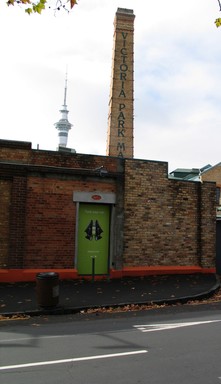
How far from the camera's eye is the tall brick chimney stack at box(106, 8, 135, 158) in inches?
1117

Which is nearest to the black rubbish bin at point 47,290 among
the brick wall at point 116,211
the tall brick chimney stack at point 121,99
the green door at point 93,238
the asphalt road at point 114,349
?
the asphalt road at point 114,349

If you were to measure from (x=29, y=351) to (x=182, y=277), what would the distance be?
29.1ft

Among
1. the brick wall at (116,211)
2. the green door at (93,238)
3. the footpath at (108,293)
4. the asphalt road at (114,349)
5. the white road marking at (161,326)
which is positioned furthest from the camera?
the green door at (93,238)

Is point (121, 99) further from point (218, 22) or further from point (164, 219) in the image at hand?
point (218, 22)

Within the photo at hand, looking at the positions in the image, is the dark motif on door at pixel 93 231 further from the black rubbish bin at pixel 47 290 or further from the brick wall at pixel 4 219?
the black rubbish bin at pixel 47 290

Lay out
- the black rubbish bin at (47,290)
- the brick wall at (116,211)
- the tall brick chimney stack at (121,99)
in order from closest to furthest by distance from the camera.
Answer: the black rubbish bin at (47,290) → the brick wall at (116,211) → the tall brick chimney stack at (121,99)

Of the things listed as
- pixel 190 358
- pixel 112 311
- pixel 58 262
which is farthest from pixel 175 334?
pixel 58 262

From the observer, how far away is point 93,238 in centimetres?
1372

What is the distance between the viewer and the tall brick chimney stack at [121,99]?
28359mm

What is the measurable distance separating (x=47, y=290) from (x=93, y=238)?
4.85m

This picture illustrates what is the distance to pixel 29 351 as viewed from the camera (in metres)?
6.00

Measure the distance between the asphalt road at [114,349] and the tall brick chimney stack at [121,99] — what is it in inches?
802

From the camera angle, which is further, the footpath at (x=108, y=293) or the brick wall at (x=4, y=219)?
the brick wall at (x=4, y=219)

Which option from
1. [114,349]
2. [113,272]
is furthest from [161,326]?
[113,272]
